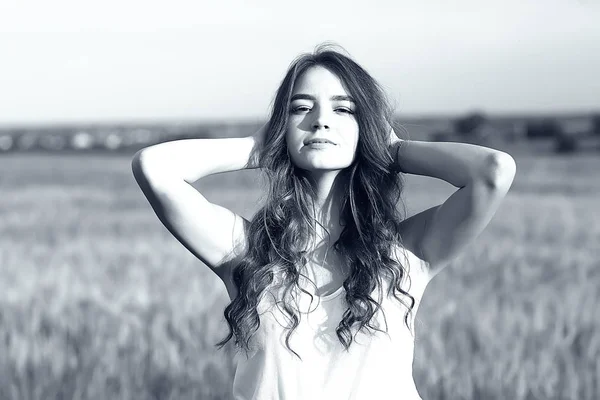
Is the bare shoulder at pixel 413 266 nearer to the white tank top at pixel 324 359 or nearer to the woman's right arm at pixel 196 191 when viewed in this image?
the white tank top at pixel 324 359

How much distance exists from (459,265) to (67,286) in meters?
2.78

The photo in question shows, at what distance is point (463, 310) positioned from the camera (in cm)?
525

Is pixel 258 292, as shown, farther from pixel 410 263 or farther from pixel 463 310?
pixel 463 310

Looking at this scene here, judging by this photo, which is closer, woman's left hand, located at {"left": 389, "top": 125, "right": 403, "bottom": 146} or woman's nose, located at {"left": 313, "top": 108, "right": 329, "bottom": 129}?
woman's nose, located at {"left": 313, "top": 108, "right": 329, "bottom": 129}

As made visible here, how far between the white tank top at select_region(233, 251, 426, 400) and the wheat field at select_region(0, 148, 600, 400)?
56cm

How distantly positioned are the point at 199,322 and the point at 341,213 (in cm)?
276

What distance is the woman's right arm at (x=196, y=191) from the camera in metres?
2.20

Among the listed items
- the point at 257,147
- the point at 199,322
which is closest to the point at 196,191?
the point at 257,147

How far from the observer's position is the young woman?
2168 millimetres

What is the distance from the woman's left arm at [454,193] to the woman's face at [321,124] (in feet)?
0.51

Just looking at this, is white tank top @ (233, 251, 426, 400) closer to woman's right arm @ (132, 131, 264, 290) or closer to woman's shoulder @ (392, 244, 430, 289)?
woman's shoulder @ (392, 244, 430, 289)

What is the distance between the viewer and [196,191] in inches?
89.7

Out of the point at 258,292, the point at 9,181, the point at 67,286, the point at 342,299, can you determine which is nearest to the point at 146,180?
the point at 258,292

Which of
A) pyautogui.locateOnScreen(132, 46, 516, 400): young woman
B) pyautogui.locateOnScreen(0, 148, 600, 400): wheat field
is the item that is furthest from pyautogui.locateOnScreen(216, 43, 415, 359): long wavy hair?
pyautogui.locateOnScreen(0, 148, 600, 400): wheat field
